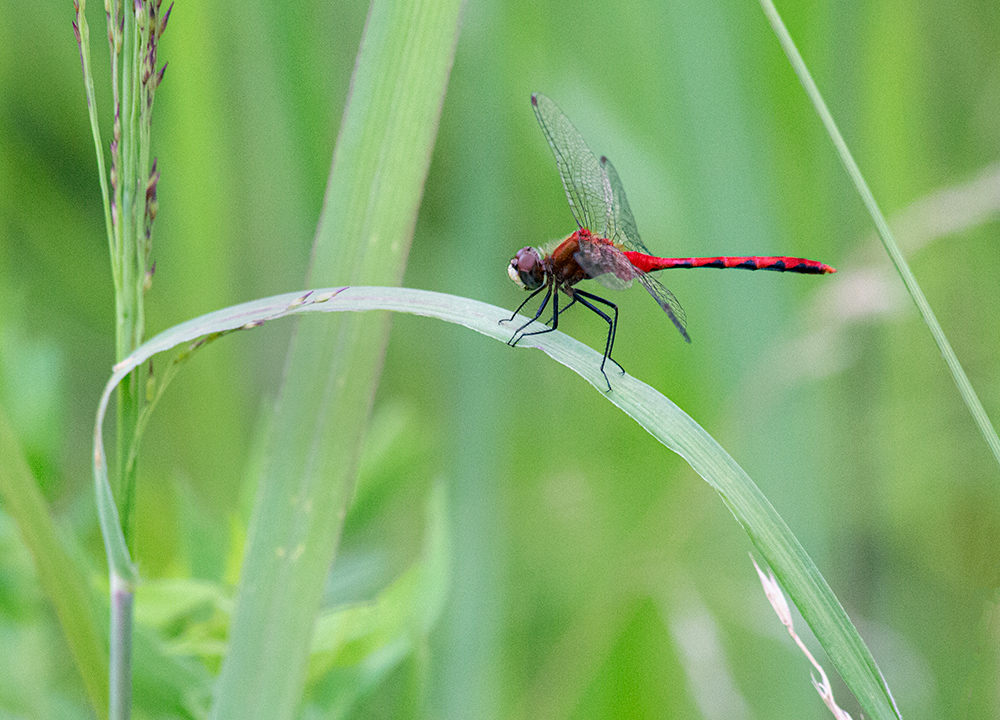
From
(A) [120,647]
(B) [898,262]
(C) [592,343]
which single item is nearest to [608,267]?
(B) [898,262]

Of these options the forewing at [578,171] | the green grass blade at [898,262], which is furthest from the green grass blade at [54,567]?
the green grass blade at [898,262]

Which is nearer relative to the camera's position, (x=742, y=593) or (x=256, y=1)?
(x=256, y=1)

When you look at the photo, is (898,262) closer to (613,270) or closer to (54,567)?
(613,270)

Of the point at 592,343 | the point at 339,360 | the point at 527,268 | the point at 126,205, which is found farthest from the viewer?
the point at 592,343

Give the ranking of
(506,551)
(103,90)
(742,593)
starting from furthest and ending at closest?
(103,90) → (742,593) → (506,551)

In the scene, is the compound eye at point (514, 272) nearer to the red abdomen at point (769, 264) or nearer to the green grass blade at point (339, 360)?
the red abdomen at point (769, 264)

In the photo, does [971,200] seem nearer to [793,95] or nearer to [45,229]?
[793,95]

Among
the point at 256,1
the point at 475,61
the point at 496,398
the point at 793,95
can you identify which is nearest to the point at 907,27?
the point at 793,95
